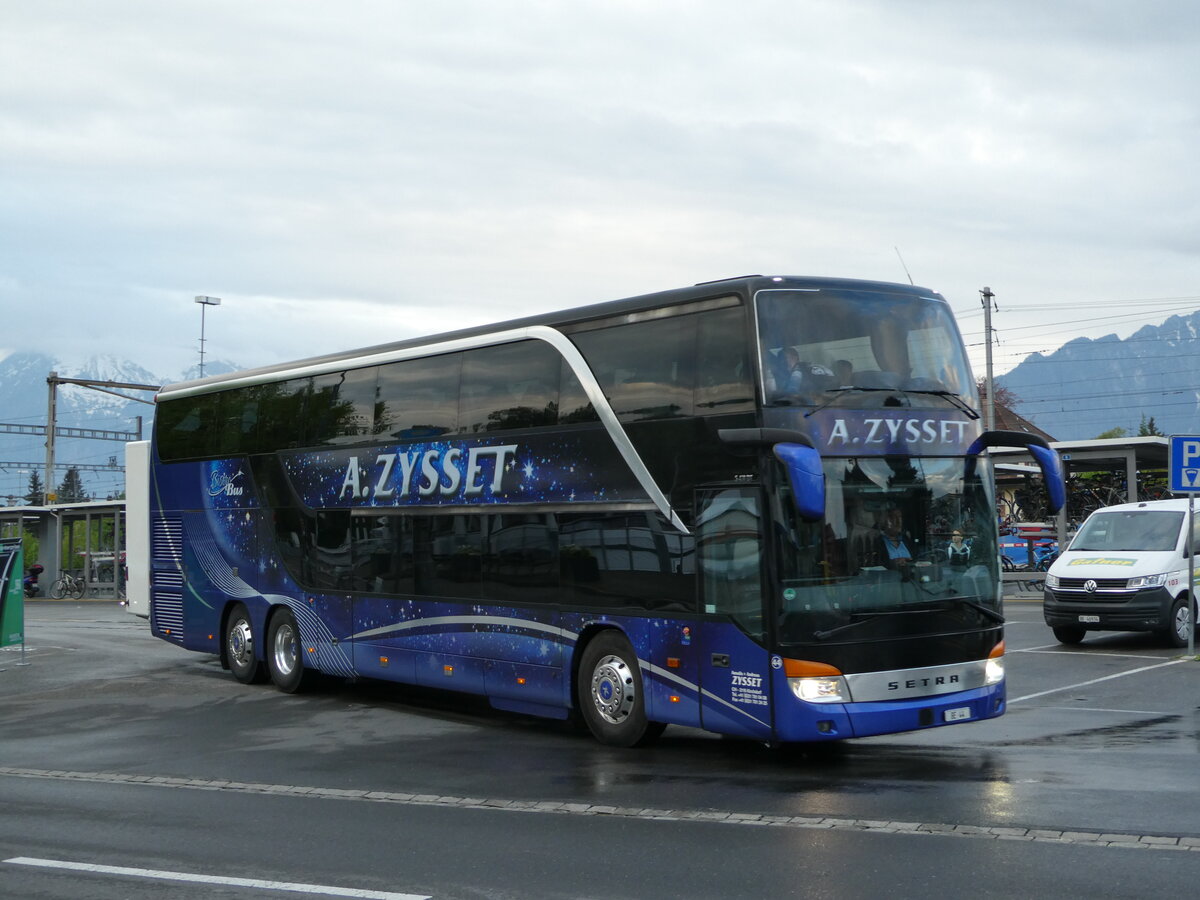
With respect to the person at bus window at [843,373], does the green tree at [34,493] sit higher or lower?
higher

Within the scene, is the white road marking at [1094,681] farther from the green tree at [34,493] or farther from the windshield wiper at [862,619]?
the green tree at [34,493]

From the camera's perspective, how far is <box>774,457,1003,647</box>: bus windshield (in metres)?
10.5

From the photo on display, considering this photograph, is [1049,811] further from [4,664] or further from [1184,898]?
[4,664]

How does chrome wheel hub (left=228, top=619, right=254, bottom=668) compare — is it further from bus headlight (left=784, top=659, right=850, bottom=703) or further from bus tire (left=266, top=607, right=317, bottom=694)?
bus headlight (left=784, top=659, right=850, bottom=703)

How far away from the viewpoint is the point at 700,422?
36.9 feet

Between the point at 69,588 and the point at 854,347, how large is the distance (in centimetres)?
4712

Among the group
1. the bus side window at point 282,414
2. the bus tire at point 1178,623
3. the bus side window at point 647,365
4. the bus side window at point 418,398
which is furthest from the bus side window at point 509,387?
A: the bus tire at point 1178,623

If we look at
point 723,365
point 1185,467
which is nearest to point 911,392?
point 723,365

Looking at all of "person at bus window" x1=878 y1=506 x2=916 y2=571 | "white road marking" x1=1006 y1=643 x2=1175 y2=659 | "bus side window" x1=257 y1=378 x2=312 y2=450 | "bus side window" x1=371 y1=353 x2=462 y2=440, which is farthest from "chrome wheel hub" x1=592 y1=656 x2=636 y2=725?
"white road marking" x1=1006 y1=643 x2=1175 y2=659

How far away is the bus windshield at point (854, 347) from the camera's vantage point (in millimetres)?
10781

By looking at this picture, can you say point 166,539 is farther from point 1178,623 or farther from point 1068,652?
point 1178,623

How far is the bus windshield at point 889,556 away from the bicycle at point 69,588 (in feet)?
153

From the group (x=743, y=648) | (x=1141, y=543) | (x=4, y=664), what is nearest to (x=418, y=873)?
(x=743, y=648)

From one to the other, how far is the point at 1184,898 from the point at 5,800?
27.3 feet
